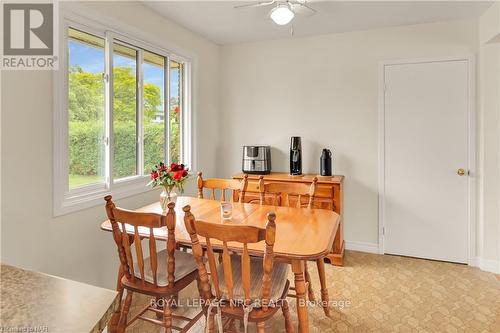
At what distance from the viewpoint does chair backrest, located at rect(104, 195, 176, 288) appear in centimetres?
168

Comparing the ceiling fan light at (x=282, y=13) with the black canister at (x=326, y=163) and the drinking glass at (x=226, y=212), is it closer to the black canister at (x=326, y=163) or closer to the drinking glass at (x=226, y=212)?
the drinking glass at (x=226, y=212)

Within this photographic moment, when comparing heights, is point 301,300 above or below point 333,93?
below

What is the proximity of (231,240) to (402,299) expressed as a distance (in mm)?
1869

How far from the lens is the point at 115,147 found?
2.70m

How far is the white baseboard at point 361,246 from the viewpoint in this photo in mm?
3580

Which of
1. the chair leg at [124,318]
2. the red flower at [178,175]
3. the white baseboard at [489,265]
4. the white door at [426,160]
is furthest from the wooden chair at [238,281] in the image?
the white baseboard at [489,265]

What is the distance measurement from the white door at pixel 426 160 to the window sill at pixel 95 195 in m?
2.57

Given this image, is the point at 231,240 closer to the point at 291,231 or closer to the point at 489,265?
the point at 291,231

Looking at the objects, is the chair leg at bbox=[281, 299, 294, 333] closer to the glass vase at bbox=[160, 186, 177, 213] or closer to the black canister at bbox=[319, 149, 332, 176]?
the glass vase at bbox=[160, 186, 177, 213]

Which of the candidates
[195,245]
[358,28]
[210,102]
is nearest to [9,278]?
[195,245]

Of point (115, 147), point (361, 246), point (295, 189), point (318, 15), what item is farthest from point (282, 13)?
point (361, 246)

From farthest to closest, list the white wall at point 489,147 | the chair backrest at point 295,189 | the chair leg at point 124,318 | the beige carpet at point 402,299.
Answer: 1. the white wall at point 489,147
2. the chair backrest at point 295,189
3. the beige carpet at point 402,299
4. the chair leg at point 124,318

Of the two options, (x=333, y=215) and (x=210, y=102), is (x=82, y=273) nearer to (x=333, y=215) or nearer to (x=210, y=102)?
(x=333, y=215)

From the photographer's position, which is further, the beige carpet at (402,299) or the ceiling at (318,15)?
the ceiling at (318,15)
